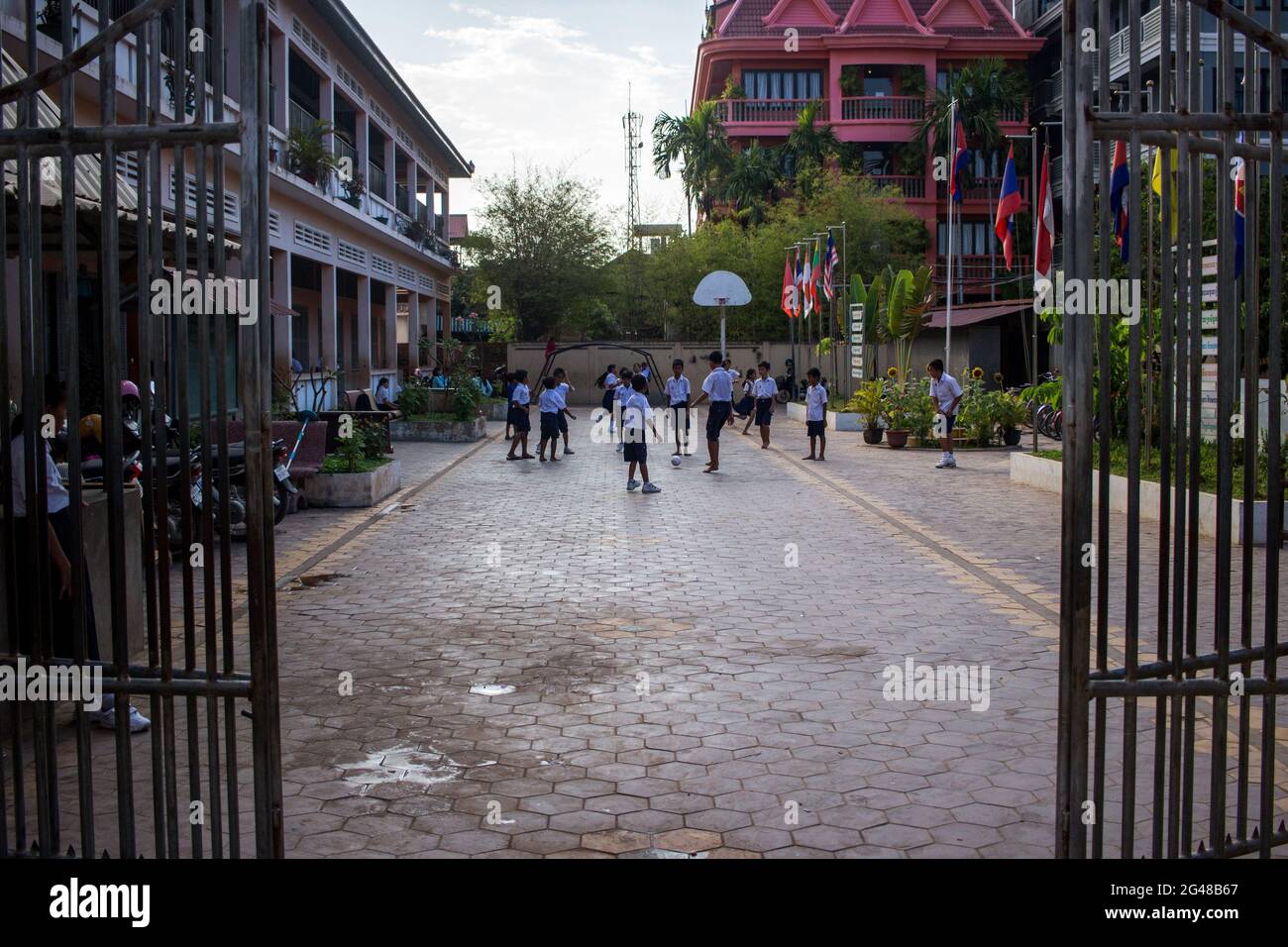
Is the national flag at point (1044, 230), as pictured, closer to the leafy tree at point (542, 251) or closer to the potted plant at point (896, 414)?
the potted plant at point (896, 414)

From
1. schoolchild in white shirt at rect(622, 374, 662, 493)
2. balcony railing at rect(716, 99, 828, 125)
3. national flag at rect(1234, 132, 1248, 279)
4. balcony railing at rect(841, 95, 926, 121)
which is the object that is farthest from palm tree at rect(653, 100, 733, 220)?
national flag at rect(1234, 132, 1248, 279)

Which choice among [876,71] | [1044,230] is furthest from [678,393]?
[876,71]

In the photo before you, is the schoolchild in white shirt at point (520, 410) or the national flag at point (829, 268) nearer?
the schoolchild in white shirt at point (520, 410)

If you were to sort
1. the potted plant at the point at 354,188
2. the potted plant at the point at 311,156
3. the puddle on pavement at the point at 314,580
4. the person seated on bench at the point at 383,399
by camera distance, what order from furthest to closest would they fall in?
the potted plant at the point at 354,188
the person seated on bench at the point at 383,399
the potted plant at the point at 311,156
the puddle on pavement at the point at 314,580

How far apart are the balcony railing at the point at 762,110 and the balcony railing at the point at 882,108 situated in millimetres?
965

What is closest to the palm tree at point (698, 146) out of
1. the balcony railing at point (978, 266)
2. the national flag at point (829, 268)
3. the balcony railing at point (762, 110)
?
the balcony railing at point (762, 110)

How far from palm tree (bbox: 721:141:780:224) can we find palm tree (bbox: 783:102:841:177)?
3.05ft

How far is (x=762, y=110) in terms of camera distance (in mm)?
47594

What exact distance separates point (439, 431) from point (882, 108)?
28379mm

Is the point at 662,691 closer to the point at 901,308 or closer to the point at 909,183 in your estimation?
the point at 901,308

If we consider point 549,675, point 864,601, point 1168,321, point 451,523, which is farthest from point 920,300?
point 1168,321

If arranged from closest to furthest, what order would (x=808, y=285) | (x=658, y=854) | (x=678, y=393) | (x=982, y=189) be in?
(x=658, y=854) < (x=678, y=393) < (x=808, y=285) < (x=982, y=189)

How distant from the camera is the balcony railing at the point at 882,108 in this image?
152ft
